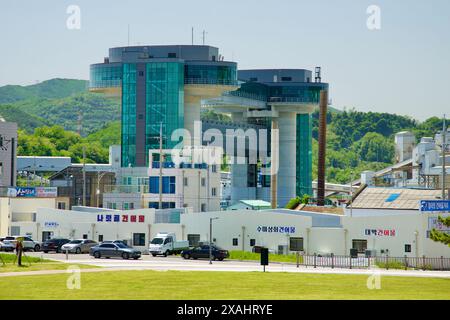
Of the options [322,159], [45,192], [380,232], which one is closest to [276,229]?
[380,232]

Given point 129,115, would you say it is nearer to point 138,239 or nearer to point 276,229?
point 138,239

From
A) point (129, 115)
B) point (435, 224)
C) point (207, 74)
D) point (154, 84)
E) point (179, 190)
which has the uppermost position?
point (207, 74)

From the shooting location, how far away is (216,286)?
59.9 metres

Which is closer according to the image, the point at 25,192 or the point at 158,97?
the point at 25,192

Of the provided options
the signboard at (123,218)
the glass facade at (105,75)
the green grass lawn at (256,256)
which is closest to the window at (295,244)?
the green grass lawn at (256,256)

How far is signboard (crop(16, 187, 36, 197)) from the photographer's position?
379ft

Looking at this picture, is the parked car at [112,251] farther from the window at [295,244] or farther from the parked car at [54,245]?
the window at [295,244]

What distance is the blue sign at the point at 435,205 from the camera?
89750 millimetres

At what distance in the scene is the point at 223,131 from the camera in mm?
191500

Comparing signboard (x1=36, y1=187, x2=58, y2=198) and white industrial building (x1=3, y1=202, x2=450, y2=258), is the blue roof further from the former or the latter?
signboard (x1=36, y1=187, x2=58, y2=198)

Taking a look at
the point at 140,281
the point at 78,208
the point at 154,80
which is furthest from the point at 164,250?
the point at 154,80

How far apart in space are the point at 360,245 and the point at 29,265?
3277 cm

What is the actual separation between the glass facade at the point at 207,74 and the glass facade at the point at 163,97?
3.11m
